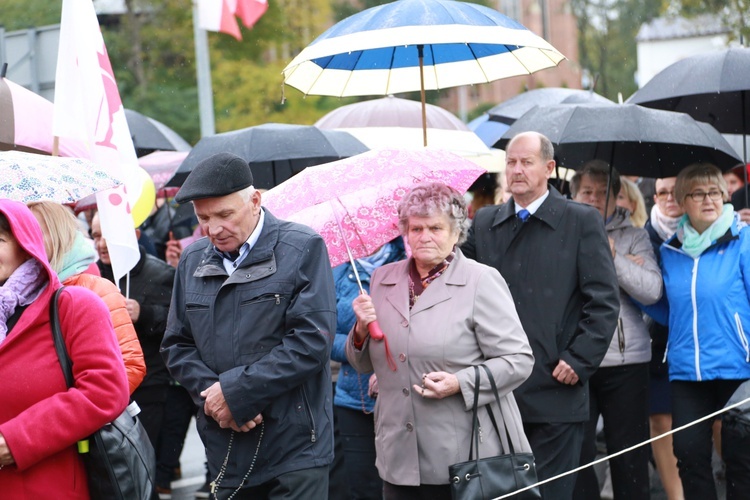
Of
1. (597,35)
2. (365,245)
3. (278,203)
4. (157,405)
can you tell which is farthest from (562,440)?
(597,35)

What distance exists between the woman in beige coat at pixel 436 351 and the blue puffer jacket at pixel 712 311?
6.15ft

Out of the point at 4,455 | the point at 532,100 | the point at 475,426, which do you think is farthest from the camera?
the point at 532,100

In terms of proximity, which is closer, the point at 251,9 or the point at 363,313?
the point at 363,313

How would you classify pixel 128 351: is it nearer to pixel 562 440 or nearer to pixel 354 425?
pixel 354 425

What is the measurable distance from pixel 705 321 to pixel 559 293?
3.73 feet

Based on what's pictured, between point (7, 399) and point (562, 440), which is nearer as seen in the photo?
point (7, 399)

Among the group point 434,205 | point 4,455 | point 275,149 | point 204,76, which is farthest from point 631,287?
point 204,76

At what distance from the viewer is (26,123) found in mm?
6816

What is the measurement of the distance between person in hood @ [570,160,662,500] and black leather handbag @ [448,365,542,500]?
76.6 inches

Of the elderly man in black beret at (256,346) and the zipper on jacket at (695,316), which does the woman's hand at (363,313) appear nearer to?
the elderly man in black beret at (256,346)

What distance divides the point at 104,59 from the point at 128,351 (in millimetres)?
1990

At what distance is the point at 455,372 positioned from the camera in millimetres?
4996

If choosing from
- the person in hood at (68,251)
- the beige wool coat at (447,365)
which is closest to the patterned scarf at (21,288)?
the person in hood at (68,251)

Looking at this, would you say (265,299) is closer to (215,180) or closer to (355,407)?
(215,180)
